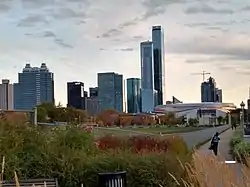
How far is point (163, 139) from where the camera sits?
1673 centimetres

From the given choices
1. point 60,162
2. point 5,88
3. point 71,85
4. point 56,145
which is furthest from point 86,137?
point 71,85

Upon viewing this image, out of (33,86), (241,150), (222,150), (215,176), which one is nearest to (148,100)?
(33,86)

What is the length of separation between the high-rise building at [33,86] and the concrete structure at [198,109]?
4293 centimetres

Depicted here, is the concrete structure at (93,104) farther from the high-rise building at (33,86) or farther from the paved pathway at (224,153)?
the paved pathway at (224,153)

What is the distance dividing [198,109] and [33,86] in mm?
59683

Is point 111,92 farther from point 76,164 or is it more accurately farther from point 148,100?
point 76,164

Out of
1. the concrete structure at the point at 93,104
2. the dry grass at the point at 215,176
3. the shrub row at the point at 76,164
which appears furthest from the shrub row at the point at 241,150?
the concrete structure at the point at 93,104

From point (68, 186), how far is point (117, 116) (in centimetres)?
5768

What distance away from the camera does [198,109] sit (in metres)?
111

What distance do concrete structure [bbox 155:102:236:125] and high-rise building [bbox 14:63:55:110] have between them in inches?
1690

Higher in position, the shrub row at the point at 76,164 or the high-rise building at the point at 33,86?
the high-rise building at the point at 33,86

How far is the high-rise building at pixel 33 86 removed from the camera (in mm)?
48688

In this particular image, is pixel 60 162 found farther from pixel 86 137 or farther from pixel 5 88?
pixel 5 88

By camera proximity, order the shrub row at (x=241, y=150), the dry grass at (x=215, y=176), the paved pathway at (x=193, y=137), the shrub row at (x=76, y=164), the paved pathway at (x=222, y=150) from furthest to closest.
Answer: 1. the paved pathway at (x=193, y=137)
2. the shrub row at (x=76, y=164)
3. the paved pathway at (x=222, y=150)
4. the shrub row at (x=241, y=150)
5. the dry grass at (x=215, y=176)
